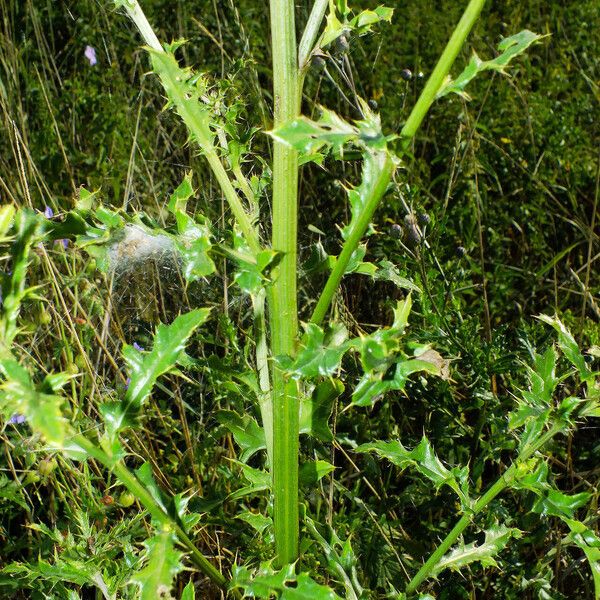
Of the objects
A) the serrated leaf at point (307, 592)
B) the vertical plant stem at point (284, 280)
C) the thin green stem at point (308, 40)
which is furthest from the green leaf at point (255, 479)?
the thin green stem at point (308, 40)

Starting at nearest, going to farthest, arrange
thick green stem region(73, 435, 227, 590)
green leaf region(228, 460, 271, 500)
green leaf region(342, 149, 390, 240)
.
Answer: thick green stem region(73, 435, 227, 590) < green leaf region(342, 149, 390, 240) < green leaf region(228, 460, 271, 500)

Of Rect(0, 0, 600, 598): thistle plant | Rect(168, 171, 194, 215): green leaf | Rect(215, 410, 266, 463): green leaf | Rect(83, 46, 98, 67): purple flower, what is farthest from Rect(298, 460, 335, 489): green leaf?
Rect(83, 46, 98, 67): purple flower

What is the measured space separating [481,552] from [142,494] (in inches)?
26.4

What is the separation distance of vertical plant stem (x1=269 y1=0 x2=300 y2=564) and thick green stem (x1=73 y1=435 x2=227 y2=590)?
0.16 meters

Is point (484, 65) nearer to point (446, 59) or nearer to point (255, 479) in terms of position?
point (446, 59)

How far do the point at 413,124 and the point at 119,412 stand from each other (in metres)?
0.56

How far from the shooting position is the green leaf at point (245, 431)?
1.42 meters

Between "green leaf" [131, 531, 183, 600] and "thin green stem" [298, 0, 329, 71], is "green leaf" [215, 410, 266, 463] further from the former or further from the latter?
"thin green stem" [298, 0, 329, 71]

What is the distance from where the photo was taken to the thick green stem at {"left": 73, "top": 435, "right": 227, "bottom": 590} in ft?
3.31

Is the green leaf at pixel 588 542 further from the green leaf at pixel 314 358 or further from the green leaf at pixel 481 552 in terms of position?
the green leaf at pixel 314 358

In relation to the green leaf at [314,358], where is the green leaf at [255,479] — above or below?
below

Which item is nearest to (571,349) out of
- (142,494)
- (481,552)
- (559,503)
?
(559,503)

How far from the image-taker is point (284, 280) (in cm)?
119

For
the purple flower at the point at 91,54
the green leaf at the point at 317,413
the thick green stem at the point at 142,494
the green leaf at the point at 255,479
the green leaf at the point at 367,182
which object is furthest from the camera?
the purple flower at the point at 91,54
